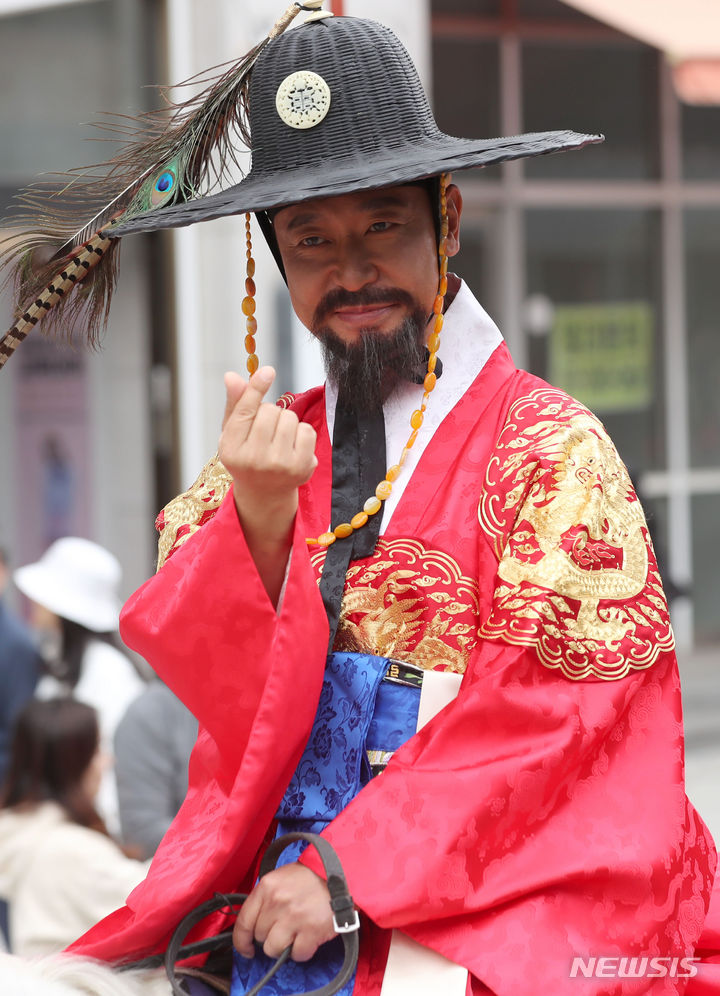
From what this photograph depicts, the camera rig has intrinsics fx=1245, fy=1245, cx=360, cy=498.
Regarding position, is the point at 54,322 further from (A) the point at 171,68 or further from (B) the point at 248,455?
(A) the point at 171,68

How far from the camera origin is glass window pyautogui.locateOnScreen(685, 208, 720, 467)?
7.03 m

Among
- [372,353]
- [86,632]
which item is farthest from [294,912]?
[86,632]

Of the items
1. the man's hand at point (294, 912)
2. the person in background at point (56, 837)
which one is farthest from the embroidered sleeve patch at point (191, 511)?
the person in background at point (56, 837)

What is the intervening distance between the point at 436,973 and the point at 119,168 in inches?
51.1

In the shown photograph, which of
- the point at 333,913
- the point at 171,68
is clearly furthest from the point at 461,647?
the point at 171,68

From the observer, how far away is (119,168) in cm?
200

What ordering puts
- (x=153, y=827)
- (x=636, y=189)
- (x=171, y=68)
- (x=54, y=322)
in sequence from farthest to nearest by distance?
(x=636, y=189), (x=171, y=68), (x=153, y=827), (x=54, y=322)

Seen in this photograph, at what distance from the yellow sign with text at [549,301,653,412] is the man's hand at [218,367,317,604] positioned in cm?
539

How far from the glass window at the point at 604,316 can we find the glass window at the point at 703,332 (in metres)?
0.20

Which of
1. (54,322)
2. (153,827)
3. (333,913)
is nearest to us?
(333,913)

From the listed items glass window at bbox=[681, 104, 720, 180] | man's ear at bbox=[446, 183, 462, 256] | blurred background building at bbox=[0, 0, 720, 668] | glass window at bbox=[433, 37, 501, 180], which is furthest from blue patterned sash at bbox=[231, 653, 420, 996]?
glass window at bbox=[681, 104, 720, 180]

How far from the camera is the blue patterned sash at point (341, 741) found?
1.66 metres

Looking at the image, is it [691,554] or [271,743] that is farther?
[691,554]

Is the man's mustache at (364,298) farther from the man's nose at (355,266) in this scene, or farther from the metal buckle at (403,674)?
the metal buckle at (403,674)
